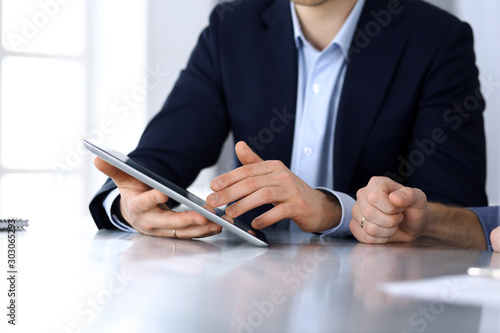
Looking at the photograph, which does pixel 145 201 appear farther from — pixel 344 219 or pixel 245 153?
pixel 344 219

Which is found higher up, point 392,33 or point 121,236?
point 392,33

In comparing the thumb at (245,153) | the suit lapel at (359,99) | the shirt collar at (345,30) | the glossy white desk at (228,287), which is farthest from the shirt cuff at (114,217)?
the shirt collar at (345,30)

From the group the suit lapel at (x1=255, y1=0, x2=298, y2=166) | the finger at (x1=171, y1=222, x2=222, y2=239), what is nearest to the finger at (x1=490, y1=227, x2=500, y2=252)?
the finger at (x1=171, y1=222, x2=222, y2=239)

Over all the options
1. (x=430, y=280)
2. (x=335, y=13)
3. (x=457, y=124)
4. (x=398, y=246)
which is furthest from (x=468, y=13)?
(x=430, y=280)

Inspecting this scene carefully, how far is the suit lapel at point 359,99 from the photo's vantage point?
1433mm

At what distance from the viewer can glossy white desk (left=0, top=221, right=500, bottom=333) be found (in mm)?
428

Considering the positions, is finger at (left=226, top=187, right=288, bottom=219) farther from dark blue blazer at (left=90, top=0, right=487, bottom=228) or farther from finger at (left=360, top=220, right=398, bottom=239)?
dark blue blazer at (left=90, top=0, right=487, bottom=228)

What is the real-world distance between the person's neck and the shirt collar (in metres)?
0.03

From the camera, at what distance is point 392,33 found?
148cm

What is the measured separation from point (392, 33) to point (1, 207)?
2454 mm

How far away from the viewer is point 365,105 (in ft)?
4.71

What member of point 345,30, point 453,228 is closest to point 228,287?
point 453,228

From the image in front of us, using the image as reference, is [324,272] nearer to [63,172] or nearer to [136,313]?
[136,313]

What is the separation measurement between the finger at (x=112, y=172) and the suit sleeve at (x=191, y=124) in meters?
0.26
